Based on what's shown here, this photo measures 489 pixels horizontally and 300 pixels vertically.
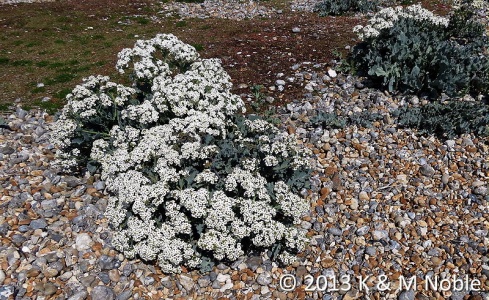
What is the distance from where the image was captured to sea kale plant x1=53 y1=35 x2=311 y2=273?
5254 millimetres

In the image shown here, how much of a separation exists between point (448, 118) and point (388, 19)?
3372 millimetres

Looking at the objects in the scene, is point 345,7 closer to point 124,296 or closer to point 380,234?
point 380,234

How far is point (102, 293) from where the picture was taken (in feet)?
17.1

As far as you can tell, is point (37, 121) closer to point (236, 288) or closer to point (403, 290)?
point (236, 288)

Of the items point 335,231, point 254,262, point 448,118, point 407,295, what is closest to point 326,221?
point 335,231

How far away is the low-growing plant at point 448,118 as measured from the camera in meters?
7.35

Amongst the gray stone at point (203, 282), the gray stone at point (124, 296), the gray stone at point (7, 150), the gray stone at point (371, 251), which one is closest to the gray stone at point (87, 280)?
the gray stone at point (124, 296)

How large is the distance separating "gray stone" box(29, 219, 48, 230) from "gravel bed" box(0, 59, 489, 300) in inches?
0.7

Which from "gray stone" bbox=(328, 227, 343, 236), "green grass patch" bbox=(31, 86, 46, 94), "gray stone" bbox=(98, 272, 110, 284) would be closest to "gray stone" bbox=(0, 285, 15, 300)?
"gray stone" bbox=(98, 272, 110, 284)

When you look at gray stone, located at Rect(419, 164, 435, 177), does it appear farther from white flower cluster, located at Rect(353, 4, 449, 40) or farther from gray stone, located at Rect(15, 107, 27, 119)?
gray stone, located at Rect(15, 107, 27, 119)

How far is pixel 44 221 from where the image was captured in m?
6.14

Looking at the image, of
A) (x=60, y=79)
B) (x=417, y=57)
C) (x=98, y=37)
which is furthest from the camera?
(x=98, y=37)

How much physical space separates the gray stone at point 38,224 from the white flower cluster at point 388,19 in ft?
24.4

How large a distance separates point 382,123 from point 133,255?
5130 mm
